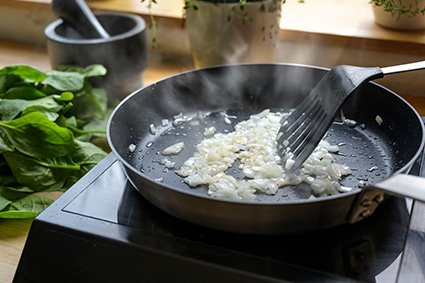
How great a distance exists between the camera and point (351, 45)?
1201 millimetres

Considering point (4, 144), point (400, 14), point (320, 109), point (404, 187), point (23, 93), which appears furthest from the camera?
point (400, 14)

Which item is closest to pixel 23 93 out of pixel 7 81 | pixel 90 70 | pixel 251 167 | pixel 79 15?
pixel 7 81

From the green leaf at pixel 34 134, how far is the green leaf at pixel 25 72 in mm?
191

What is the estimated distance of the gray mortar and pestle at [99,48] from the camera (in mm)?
1135

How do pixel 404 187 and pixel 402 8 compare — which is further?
pixel 402 8

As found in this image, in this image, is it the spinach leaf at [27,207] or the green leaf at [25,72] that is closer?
the spinach leaf at [27,207]

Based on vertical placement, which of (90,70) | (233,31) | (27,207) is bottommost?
(27,207)

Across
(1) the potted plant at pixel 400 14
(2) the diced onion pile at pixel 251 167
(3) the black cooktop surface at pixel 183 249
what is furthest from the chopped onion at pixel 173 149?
(1) the potted plant at pixel 400 14

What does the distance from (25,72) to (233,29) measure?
0.43 m

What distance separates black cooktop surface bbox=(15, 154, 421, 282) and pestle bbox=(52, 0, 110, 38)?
58cm

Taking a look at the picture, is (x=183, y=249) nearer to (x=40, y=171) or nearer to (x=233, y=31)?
(x=40, y=171)

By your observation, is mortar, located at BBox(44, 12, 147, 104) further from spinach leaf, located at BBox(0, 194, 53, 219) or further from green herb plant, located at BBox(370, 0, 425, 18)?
green herb plant, located at BBox(370, 0, 425, 18)

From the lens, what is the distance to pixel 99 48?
3.71 feet

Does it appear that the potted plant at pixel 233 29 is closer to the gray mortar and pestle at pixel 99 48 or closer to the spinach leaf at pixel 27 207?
the gray mortar and pestle at pixel 99 48
